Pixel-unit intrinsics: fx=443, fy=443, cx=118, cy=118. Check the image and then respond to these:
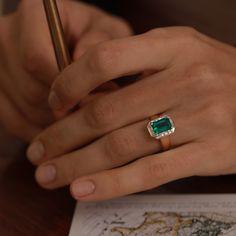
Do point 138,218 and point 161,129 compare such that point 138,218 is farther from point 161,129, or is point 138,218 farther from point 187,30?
point 187,30

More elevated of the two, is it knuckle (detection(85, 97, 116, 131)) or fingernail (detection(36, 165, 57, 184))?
knuckle (detection(85, 97, 116, 131))

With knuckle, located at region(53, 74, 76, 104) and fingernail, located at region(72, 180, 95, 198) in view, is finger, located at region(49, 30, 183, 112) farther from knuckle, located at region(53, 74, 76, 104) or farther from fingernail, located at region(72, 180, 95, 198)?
fingernail, located at region(72, 180, 95, 198)

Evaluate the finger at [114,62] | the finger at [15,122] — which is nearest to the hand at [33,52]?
the finger at [15,122]

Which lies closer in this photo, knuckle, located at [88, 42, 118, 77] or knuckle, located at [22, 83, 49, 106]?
knuckle, located at [88, 42, 118, 77]

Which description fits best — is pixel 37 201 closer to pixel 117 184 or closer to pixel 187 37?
pixel 117 184

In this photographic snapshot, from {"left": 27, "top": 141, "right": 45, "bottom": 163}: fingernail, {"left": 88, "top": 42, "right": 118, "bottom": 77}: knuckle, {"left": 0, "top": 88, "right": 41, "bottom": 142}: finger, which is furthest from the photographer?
{"left": 0, "top": 88, "right": 41, "bottom": 142}: finger

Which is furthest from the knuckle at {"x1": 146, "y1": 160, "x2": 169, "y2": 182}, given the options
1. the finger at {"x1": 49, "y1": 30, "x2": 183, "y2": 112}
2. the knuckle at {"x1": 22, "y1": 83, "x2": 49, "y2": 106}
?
the knuckle at {"x1": 22, "y1": 83, "x2": 49, "y2": 106}
